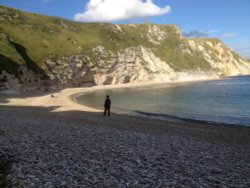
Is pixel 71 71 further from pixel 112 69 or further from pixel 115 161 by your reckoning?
pixel 115 161

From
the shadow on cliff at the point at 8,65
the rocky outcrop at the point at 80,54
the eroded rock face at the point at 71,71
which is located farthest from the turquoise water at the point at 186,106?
the eroded rock face at the point at 71,71

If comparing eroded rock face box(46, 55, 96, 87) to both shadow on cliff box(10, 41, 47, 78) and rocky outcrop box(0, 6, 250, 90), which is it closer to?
rocky outcrop box(0, 6, 250, 90)

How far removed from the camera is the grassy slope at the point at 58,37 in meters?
102

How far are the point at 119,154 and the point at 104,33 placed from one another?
14108 centimetres

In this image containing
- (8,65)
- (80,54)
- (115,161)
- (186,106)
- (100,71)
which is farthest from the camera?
(100,71)

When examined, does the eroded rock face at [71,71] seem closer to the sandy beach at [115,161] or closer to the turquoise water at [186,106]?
the turquoise water at [186,106]

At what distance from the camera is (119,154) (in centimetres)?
1656

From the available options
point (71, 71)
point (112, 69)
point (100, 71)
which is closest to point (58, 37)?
point (71, 71)

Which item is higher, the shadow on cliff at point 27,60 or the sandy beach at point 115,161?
the shadow on cliff at point 27,60

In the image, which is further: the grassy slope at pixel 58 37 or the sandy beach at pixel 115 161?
the grassy slope at pixel 58 37

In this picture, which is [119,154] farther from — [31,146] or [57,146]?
[31,146]

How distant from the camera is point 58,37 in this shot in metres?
124

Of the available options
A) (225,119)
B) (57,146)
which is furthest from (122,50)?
(57,146)

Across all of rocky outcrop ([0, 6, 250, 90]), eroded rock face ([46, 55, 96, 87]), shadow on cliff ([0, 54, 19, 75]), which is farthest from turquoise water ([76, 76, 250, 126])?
eroded rock face ([46, 55, 96, 87])
